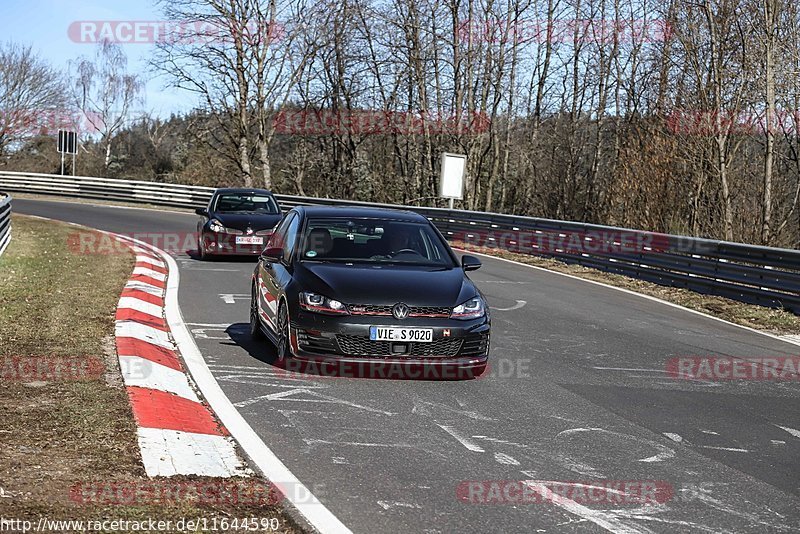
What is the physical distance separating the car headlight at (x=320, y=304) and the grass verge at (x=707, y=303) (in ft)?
24.9

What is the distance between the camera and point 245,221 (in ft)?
64.8

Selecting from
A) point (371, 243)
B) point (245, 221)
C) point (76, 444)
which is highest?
point (371, 243)

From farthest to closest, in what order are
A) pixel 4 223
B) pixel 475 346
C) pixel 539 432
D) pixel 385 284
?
pixel 4 223 → pixel 385 284 → pixel 475 346 → pixel 539 432

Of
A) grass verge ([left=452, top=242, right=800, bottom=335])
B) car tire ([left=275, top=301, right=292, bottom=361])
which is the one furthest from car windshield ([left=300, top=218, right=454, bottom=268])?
grass verge ([left=452, top=242, right=800, bottom=335])

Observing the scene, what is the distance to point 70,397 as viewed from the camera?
22.4ft

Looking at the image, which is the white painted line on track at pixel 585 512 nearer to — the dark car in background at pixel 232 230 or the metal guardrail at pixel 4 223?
the dark car in background at pixel 232 230

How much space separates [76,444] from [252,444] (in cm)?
102

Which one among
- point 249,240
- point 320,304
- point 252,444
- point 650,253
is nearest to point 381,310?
point 320,304

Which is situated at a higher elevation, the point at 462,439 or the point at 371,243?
the point at 371,243

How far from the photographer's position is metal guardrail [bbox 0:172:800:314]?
50.4 ft

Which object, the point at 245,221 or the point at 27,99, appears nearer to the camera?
the point at 245,221

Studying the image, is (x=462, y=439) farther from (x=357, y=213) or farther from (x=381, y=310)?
(x=357, y=213)

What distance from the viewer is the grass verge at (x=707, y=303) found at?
1426cm

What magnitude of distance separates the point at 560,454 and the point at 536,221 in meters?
18.3
